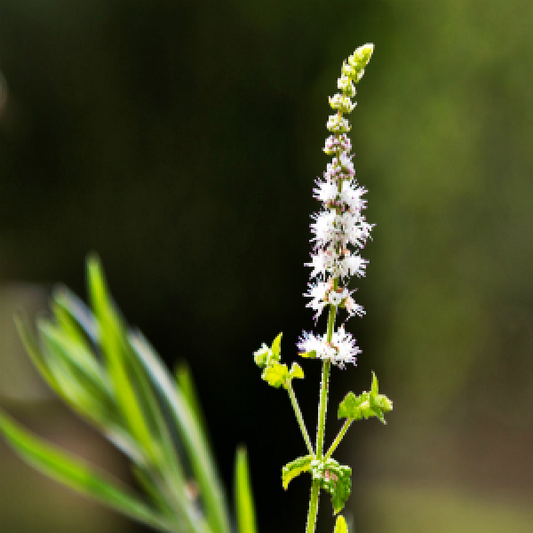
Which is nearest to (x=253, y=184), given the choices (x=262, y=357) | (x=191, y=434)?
(x=191, y=434)

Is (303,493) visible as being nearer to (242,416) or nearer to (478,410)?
(242,416)

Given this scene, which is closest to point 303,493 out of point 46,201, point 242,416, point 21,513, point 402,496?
point 242,416

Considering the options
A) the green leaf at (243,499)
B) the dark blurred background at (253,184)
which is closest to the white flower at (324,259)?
the green leaf at (243,499)

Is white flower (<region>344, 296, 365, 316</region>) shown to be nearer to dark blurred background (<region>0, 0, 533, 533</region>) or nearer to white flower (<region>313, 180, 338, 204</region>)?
white flower (<region>313, 180, 338, 204</region>)

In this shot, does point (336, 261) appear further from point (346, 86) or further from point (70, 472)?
point (70, 472)

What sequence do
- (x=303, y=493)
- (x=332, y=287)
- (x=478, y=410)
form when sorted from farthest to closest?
(x=478, y=410) → (x=303, y=493) → (x=332, y=287)
